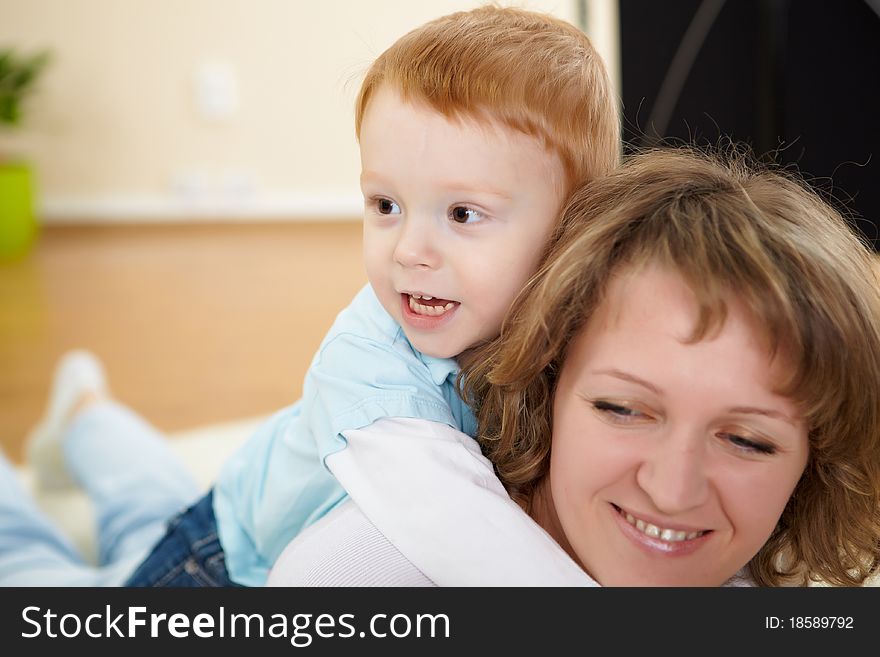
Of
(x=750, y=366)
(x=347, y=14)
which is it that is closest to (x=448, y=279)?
(x=750, y=366)

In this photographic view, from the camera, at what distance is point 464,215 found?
33.4 inches

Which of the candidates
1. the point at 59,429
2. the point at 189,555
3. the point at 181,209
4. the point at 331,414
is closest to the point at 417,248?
the point at 331,414

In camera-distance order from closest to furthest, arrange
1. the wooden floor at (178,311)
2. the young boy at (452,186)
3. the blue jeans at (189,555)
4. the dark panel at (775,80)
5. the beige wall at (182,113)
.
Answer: the young boy at (452,186) < the blue jeans at (189,555) < the dark panel at (775,80) < the wooden floor at (178,311) < the beige wall at (182,113)

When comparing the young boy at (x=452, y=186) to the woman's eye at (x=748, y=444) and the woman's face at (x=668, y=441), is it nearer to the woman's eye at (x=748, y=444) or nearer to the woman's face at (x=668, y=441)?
the woman's face at (x=668, y=441)

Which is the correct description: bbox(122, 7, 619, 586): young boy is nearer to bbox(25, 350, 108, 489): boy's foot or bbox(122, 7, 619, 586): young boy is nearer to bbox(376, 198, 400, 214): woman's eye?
bbox(376, 198, 400, 214): woman's eye

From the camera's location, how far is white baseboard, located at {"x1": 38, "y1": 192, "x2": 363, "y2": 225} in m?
4.11

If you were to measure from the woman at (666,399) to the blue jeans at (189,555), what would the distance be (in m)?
0.37

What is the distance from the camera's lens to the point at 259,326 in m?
2.86

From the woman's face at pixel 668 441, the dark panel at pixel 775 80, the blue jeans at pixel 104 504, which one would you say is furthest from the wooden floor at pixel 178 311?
the woman's face at pixel 668 441

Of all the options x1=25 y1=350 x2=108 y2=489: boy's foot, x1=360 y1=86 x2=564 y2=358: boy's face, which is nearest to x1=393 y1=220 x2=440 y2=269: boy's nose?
x1=360 y1=86 x2=564 y2=358: boy's face

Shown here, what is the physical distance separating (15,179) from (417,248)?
3326 millimetres

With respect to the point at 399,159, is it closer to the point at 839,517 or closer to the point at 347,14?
the point at 839,517

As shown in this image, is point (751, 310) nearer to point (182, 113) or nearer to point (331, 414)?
point (331, 414)

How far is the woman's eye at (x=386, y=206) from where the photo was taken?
87 centimetres
